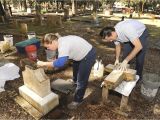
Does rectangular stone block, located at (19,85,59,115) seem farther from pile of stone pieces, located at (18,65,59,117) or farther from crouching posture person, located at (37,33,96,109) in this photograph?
crouching posture person, located at (37,33,96,109)

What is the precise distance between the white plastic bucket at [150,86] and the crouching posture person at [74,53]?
1468 millimetres

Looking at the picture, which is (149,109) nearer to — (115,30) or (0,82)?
(115,30)

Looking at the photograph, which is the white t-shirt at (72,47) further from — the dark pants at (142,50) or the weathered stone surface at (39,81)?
the dark pants at (142,50)

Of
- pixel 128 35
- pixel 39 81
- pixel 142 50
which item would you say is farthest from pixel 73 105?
pixel 142 50

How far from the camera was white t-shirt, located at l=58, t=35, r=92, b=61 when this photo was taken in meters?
3.01

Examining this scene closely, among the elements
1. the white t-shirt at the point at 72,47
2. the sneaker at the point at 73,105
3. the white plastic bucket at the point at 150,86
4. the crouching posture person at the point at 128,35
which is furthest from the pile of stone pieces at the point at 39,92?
the white plastic bucket at the point at 150,86

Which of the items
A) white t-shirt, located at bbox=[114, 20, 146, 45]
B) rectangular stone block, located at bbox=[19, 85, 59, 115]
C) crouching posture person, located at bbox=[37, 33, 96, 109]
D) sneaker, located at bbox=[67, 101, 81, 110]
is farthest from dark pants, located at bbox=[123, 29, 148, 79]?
rectangular stone block, located at bbox=[19, 85, 59, 115]

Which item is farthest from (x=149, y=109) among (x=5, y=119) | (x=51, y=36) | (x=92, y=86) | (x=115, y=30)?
(x=5, y=119)

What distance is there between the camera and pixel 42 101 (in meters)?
3.71

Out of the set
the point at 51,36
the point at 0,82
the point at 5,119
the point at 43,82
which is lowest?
the point at 5,119

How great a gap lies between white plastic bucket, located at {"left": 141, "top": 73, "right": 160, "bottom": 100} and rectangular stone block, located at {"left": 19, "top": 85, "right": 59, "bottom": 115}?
2.01 m

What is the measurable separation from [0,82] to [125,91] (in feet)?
10.5

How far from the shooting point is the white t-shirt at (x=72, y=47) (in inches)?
119

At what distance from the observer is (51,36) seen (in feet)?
10.1
